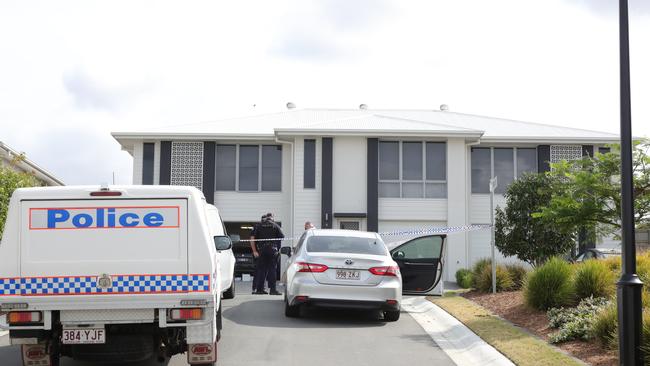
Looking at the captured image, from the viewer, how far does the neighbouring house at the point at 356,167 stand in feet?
83.0

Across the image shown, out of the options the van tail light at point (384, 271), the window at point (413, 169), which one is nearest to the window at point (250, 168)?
the window at point (413, 169)

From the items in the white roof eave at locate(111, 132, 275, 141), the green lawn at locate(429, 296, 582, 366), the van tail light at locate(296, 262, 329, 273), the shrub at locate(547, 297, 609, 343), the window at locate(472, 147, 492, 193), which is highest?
the white roof eave at locate(111, 132, 275, 141)

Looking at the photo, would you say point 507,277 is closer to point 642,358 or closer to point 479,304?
point 479,304

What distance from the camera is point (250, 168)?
87.4 ft

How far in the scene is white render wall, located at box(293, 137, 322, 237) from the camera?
82.9 feet

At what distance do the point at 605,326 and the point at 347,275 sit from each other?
13.1 feet

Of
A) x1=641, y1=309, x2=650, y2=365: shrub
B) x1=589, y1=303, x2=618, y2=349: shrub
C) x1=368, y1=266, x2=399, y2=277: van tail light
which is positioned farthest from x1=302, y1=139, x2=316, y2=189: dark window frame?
x1=641, y1=309, x2=650, y2=365: shrub

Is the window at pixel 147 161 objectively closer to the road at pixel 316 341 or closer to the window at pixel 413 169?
the window at pixel 413 169

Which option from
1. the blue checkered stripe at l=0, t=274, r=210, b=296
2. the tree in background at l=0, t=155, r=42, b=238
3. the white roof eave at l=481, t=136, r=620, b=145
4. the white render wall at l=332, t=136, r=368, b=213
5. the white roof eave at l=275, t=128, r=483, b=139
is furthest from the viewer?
the white roof eave at l=481, t=136, r=620, b=145

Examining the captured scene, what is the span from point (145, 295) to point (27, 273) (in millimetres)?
1094

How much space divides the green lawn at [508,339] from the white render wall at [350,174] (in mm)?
12063

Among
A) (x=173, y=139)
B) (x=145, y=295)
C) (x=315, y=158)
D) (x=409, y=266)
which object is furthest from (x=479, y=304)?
(x=173, y=139)

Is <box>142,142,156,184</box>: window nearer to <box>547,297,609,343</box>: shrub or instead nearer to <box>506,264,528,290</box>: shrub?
<box>506,264,528,290</box>: shrub

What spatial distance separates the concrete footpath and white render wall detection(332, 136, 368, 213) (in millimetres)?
11075
